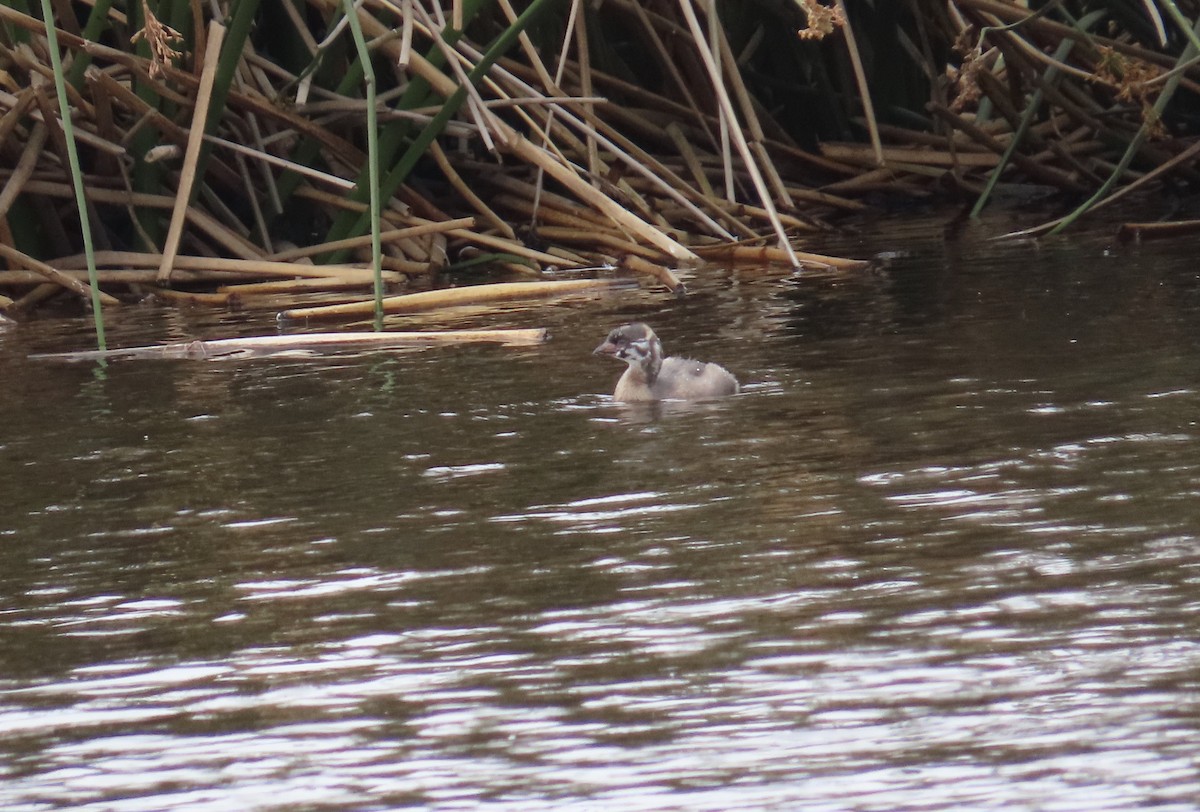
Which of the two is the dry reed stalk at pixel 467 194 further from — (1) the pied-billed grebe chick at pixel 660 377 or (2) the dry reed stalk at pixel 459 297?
(1) the pied-billed grebe chick at pixel 660 377

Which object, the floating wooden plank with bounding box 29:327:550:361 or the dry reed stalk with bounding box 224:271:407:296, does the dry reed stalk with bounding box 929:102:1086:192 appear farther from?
the floating wooden plank with bounding box 29:327:550:361

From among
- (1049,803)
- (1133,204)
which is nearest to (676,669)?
(1049,803)

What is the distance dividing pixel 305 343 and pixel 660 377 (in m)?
1.78

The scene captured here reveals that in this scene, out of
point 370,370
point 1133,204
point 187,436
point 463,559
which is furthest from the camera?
point 1133,204

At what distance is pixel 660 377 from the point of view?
306 inches

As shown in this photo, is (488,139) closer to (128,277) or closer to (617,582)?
(128,277)

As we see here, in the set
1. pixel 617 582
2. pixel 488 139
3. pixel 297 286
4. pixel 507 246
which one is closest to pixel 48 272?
pixel 297 286

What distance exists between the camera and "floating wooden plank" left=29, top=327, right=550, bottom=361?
28.9ft

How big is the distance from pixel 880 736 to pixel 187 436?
4050 millimetres

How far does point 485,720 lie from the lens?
3.79 meters

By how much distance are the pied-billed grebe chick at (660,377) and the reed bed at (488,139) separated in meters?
2.27

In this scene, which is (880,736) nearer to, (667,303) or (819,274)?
(667,303)

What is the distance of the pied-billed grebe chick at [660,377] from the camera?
752 centimetres

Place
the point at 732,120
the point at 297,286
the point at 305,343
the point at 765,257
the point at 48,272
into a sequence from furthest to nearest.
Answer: the point at 765,257 → the point at 297,286 → the point at 48,272 → the point at 732,120 → the point at 305,343
